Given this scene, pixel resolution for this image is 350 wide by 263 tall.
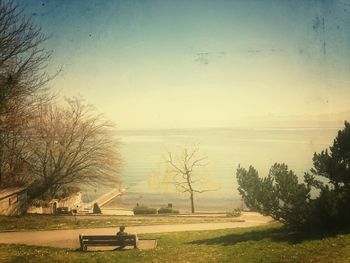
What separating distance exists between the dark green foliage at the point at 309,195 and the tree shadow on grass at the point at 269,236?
1.93 ft

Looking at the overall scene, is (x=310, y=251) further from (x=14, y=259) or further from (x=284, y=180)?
(x=14, y=259)

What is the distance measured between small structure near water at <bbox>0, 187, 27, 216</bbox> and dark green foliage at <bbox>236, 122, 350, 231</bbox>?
1759 cm

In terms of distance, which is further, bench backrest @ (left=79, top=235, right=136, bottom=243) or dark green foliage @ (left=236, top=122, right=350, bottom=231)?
dark green foliage @ (left=236, top=122, right=350, bottom=231)

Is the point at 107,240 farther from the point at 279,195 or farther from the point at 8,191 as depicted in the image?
the point at 8,191

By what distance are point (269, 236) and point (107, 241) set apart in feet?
24.4

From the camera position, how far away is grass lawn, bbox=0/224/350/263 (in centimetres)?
1101

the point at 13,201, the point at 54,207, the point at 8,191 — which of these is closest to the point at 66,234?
the point at 13,201

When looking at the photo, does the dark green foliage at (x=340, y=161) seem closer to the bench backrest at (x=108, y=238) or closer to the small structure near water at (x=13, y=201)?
the bench backrest at (x=108, y=238)

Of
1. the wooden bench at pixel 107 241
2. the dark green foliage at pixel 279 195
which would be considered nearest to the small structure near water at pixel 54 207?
the wooden bench at pixel 107 241

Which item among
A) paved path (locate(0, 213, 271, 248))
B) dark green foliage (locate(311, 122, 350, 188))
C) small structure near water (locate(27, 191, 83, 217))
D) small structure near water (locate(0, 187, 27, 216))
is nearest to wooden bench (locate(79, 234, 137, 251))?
paved path (locate(0, 213, 271, 248))

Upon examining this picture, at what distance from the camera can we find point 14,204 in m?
23.7

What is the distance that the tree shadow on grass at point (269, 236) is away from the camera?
13.0m

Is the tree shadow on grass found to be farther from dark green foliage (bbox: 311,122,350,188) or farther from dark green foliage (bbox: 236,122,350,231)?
dark green foliage (bbox: 311,122,350,188)

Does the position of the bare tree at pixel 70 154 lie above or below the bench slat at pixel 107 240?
above
